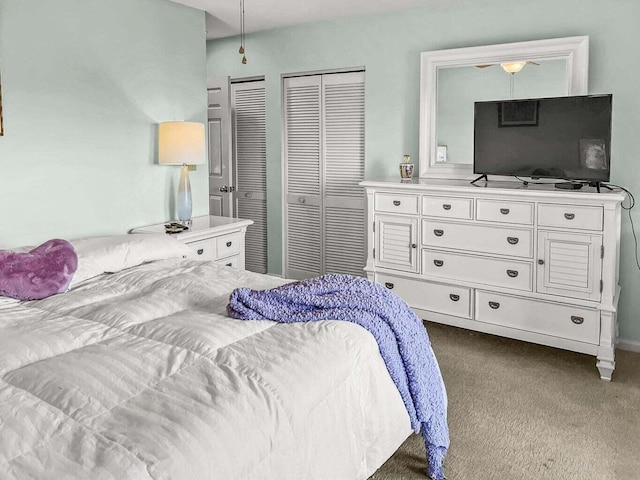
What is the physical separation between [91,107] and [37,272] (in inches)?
57.3

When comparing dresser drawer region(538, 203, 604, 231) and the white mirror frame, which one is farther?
the white mirror frame

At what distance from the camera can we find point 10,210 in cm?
331

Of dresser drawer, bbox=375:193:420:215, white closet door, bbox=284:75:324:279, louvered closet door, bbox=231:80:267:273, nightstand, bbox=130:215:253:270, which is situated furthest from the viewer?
louvered closet door, bbox=231:80:267:273

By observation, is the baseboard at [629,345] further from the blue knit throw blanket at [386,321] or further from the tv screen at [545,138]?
the blue knit throw blanket at [386,321]

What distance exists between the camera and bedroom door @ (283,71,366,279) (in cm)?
501

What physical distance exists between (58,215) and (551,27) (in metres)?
3.40

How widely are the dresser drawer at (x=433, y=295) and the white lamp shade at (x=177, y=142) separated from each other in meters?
1.62

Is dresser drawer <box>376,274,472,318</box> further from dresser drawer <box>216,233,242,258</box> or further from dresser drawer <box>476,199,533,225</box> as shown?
dresser drawer <box>216,233,242,258</box>

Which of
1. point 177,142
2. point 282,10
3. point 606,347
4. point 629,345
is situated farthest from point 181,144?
point 629,345

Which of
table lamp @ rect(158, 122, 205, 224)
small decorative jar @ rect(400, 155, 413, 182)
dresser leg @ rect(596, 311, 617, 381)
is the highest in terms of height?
table lamp @ rect(158, 122, 205, 224)

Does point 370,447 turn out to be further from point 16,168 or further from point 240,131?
point 240,131

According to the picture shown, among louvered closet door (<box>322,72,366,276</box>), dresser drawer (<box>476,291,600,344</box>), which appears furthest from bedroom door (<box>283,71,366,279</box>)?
dresser drawer (<box>476,291,600,344</box>)

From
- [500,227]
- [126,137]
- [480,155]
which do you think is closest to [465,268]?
[500,227]

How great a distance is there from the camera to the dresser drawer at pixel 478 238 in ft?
12.1
